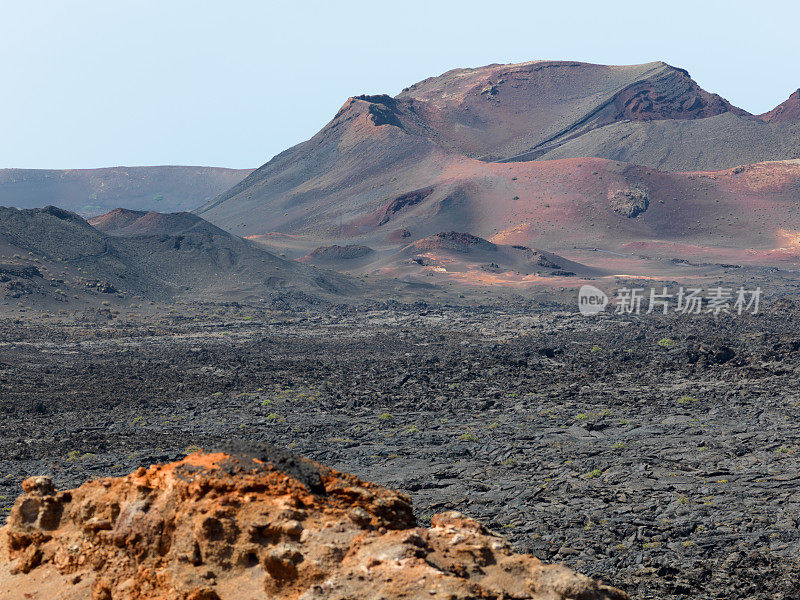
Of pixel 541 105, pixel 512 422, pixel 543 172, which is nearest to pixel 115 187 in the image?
pixel 541 105

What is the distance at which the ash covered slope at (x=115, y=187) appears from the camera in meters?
166

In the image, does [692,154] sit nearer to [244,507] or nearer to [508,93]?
[508,93]

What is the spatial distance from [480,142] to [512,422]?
11173 cm

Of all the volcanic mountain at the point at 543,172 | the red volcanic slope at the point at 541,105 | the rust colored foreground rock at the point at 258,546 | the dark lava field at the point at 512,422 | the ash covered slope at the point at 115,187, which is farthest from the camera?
the ash covered slope at the point at 115,187

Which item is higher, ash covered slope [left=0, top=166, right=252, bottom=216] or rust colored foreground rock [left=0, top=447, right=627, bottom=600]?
ash covered slope [left=0, top=166, right=252, bottom=216]

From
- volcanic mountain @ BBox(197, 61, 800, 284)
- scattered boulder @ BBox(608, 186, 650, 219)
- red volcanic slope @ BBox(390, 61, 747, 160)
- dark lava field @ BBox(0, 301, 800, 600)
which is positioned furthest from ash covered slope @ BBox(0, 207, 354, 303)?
red volcanic slope @ BBox(390, 61, 747, 160)

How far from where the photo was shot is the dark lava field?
11.3m

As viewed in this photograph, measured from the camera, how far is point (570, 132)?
12600 cm

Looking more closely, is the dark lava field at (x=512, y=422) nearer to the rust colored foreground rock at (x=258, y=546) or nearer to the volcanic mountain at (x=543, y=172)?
the rust colored foreground rock at (x=258, y=546)

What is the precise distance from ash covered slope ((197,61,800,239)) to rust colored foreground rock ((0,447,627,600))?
7961cm

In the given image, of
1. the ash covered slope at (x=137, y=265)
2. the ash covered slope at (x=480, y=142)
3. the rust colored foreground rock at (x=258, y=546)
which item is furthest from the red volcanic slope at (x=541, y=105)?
the rust colored foreground rock at (x=258, y=546)

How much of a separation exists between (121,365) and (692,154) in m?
97.9

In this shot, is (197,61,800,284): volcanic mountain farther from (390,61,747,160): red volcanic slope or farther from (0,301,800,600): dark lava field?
(0,301,800,600): dark lava field

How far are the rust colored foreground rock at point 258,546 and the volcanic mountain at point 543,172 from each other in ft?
238
